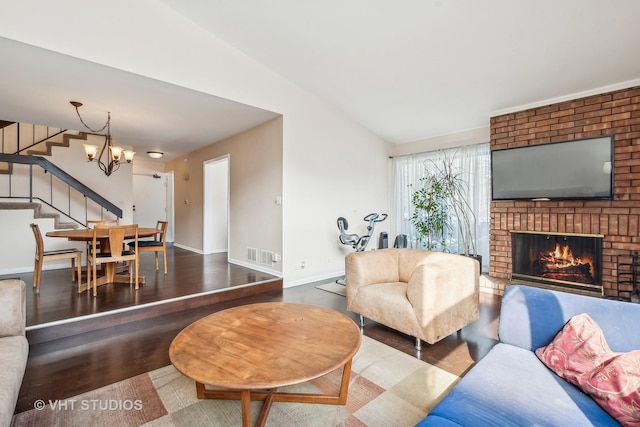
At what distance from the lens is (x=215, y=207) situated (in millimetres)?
6578

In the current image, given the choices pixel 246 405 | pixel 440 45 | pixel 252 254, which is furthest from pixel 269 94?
pixel 246 405

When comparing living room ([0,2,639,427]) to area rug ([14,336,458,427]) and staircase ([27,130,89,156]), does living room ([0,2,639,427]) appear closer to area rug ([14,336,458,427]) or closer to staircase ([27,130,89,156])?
staircase ([27,130,89,156])

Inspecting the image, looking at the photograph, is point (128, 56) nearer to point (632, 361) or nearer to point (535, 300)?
point (535, 300)

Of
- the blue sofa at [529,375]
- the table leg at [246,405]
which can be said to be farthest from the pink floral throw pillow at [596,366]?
the table leg at [246,405]

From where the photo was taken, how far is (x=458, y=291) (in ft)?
8.48

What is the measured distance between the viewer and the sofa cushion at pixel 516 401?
1171mm

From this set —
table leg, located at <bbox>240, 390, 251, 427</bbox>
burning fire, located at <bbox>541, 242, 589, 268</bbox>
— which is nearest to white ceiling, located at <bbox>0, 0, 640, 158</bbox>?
burning fire, located at <bbox>541, 242, 589, 268</bbox>

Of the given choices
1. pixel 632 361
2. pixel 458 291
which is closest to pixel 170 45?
pixel 458 291

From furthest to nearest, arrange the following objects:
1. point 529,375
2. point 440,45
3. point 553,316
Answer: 1. point 440,45
2. point 553,316
3. point 529,375

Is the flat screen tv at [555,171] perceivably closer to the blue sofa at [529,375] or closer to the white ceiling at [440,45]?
the white ceiling at [440,45]

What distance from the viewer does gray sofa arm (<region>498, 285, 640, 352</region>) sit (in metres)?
1.45

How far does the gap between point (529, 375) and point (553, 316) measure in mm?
426

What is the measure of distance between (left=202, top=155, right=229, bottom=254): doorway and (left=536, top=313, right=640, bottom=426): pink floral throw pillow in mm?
5621

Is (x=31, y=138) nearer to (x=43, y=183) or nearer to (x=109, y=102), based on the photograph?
(x=43, y=183)
